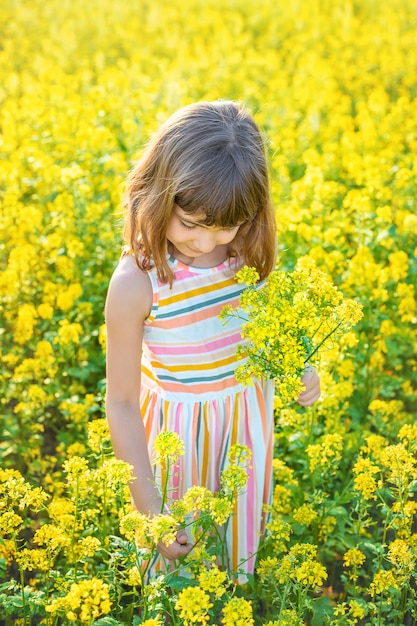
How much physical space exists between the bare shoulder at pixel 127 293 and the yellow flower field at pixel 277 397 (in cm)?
34

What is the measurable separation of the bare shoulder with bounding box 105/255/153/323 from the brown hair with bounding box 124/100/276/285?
28 mm

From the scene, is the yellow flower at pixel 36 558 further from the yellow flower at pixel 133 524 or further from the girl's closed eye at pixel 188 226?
the girl's closed eye at pixel 188 226

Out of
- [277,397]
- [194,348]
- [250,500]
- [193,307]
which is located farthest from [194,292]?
[250,500]

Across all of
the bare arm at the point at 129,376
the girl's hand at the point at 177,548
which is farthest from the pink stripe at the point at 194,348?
the girl's hand at the point at 177,548

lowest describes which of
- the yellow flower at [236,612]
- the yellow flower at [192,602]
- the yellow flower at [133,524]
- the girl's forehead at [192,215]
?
the yellow flower at [236,612]

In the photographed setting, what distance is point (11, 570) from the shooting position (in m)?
2.48

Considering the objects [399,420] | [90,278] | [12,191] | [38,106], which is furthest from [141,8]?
[399,420]

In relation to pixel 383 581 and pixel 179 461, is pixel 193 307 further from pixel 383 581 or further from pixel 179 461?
pixel 383 581

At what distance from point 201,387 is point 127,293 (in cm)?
35

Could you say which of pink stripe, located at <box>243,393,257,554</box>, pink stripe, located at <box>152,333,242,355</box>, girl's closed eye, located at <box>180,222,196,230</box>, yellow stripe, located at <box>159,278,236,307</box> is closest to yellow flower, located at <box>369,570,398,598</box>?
pink stripe, located at <box>243,393,257,554</box>

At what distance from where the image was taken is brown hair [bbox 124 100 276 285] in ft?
5.44

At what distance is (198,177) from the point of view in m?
1.64

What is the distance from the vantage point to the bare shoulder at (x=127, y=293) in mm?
1794

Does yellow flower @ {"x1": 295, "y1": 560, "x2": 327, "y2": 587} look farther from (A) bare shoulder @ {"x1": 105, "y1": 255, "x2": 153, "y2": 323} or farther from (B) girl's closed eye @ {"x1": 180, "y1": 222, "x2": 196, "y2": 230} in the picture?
(B) girl's closed eye @ {"x1": 180, "y1": 222, "x2": 196, "y2": 230}
